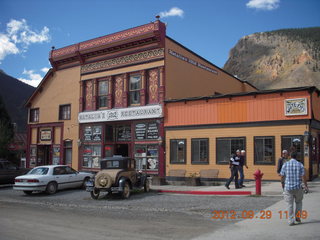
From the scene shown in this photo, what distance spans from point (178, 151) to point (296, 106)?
23.2 ft

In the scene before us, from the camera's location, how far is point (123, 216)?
9875mm

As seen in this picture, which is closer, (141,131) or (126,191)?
(126,191)

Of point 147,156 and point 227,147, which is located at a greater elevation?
point 227,147

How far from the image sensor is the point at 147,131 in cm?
2088

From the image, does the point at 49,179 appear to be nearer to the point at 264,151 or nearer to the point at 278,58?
the point at 264,151

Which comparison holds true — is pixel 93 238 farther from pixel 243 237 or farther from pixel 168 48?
pixel 168 48

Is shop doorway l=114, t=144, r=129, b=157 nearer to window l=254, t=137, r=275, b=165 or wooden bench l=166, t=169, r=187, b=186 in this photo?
wooden bench l=166, t=169, r=187, b=186

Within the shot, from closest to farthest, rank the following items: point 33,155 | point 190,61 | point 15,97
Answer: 1. point 190,61
2. point 33,155
3. point 15,97

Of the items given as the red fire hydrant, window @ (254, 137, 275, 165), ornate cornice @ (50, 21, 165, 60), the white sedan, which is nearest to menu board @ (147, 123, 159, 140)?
the white sedan

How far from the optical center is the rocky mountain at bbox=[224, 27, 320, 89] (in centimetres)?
9094

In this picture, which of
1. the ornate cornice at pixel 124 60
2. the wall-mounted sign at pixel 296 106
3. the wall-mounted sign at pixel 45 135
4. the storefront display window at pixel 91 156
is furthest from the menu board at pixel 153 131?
the wall-mounted sign at pixel 45 135

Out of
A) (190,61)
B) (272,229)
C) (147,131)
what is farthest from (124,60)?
(272,229)

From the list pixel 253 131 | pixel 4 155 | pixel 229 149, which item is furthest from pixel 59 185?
pixel 4 155

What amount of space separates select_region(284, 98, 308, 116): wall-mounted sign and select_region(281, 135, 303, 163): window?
46.7 inches
